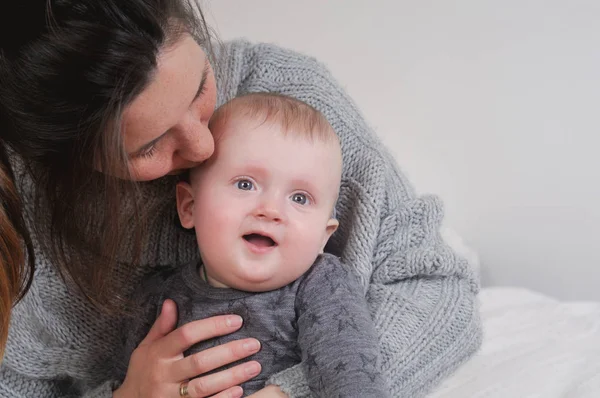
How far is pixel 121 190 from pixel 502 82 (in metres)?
1.05

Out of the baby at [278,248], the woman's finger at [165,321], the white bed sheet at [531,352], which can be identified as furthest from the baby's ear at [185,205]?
the white bed sheet at [531,352]

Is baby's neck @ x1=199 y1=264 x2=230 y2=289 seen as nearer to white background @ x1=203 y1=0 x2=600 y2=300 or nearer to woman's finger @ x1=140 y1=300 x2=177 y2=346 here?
woman's finger @ x1=140 y1=300 x2=177 y2=346

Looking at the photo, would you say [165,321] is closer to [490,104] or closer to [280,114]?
[280,114]

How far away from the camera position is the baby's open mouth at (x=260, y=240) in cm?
99

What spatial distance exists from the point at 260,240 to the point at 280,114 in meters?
0.18

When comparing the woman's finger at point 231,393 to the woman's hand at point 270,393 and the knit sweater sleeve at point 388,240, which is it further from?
the knit sweater sleeve at point 388,240

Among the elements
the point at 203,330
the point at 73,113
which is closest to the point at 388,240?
the point at 203,330

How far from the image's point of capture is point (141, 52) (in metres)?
0.84

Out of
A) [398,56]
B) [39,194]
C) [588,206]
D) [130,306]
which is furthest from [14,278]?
[588,206]

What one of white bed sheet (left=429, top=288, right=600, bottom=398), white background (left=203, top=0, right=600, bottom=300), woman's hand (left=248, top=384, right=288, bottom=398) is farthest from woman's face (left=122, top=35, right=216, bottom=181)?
white background (left=203, top=0, right=600, bottom=300)

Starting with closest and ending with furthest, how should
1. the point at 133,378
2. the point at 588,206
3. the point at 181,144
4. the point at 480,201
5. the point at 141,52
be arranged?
the point at 141,52
the point at 181,144
the point at 133,378
the point at 588,206
the point at 480,201

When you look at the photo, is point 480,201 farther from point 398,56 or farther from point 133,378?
point 133,378

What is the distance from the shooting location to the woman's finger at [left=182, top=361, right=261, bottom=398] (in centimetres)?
100

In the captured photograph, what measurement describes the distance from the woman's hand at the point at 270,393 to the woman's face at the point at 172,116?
33cm
